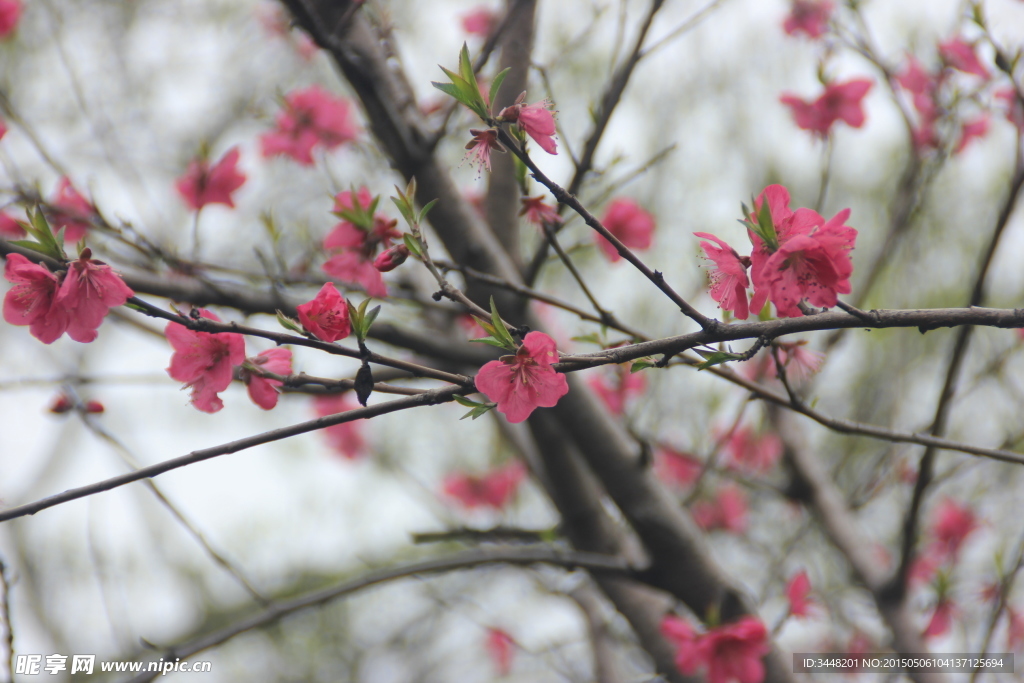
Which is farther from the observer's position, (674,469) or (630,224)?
(674,469)

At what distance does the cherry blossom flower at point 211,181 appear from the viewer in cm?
221

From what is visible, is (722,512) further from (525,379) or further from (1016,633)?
(525,379)

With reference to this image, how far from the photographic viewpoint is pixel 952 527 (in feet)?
11.9

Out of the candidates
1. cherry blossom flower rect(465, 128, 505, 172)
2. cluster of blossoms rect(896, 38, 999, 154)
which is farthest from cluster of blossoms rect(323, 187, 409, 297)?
cluster of blossoms rect(896, 38, 999, 154)

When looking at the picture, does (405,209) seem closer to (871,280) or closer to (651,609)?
(651,609)

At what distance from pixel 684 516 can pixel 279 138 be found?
75.7 inches

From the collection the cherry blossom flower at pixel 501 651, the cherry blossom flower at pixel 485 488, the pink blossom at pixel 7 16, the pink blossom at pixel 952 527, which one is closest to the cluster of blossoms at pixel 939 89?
the pink blossom at pixel 952 527

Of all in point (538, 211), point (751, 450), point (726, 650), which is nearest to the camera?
point (538, 211)

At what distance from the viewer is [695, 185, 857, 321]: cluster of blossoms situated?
100cm

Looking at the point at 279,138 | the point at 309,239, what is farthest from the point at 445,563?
the point at 279,138

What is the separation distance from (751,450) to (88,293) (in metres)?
3.57

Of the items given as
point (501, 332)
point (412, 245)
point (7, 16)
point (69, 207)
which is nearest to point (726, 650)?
point (501, 332)

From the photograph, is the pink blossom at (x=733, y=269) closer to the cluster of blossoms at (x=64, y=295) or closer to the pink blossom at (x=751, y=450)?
the cluster of blossoms at (x=64, y=295)

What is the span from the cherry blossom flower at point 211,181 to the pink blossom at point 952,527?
3.86 metres
